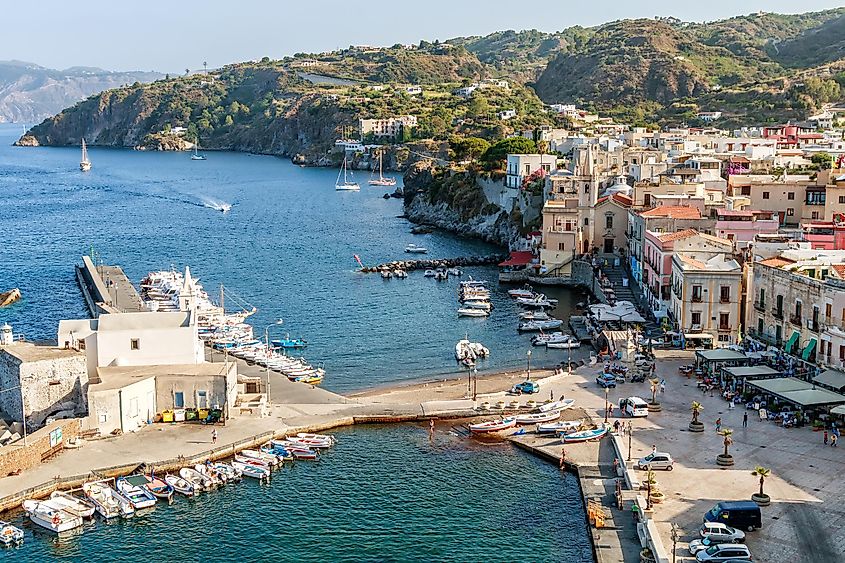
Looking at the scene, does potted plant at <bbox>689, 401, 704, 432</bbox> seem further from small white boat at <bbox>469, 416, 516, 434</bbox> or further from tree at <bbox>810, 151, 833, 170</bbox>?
tree at <bbox>810, 151, 833, 170</bbox>

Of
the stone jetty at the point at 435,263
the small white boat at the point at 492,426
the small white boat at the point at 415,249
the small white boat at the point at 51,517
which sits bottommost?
the small white boat at the point at 51,517

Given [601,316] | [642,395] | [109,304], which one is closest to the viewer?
[642,395]

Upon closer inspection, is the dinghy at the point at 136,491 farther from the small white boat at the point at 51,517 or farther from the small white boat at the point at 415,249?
the small white boat at the point at 415,249

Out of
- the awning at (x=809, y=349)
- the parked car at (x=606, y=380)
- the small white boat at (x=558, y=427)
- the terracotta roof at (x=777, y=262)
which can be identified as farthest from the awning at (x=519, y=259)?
the small white boat at (x=558, y=427)

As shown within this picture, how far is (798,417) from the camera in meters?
39.1

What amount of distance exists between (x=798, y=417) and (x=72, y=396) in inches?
1182

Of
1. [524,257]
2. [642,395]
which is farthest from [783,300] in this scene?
[524,257]

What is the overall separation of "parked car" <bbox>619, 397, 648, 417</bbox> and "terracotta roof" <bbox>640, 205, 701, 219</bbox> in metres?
25.9

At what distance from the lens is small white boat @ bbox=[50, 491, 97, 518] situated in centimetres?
3347

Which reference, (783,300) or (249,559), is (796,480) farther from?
(249,559)

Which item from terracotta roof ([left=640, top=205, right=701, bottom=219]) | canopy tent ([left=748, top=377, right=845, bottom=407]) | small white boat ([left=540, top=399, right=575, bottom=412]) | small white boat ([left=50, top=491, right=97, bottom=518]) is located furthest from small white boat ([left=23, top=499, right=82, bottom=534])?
terracotta roof ([left=640, top=205, right=701, bottom=219])

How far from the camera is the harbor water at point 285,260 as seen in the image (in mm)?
59125

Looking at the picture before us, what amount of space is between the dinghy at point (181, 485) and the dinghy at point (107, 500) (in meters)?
1.89

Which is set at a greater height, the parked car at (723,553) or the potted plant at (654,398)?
the potted plant at (654,398)
